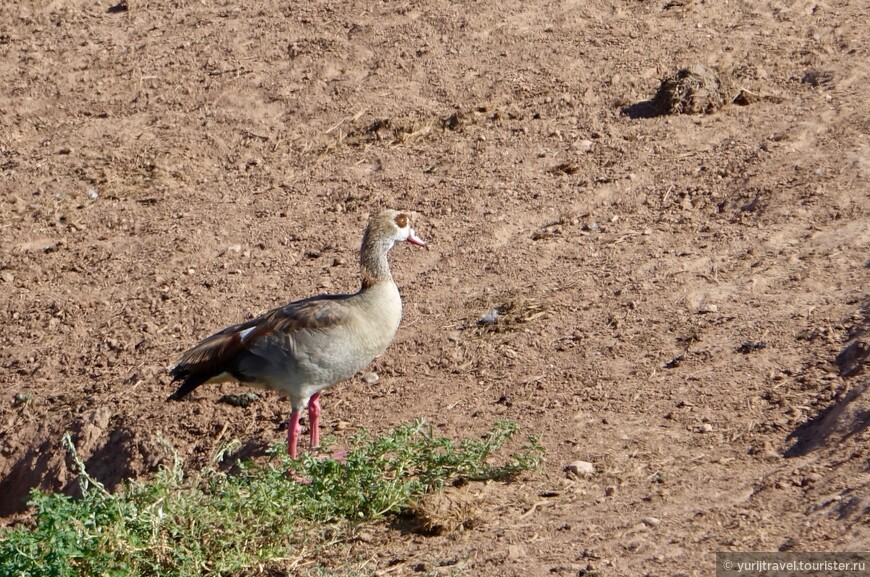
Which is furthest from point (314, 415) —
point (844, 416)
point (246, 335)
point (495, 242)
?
point (844, 416)

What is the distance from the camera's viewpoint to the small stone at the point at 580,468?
6.59 meters

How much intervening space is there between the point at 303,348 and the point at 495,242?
251cm

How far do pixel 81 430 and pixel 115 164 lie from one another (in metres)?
3.73

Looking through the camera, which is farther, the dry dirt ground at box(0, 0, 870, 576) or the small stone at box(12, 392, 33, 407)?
the small stone at box(12, 392, 33, 407)

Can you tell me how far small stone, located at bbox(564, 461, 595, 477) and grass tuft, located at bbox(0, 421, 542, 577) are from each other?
20 centimetres

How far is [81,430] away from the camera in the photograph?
8148 millimetres

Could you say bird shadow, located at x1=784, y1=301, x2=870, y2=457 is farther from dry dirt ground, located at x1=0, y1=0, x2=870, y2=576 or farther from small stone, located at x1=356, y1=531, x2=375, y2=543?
small stone, located at x1=356, y1=531, x2=375, y2=543

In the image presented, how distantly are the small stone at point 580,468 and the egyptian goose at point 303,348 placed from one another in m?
1.55

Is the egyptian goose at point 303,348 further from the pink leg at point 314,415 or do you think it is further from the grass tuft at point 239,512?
the grass tuft at point 239,512

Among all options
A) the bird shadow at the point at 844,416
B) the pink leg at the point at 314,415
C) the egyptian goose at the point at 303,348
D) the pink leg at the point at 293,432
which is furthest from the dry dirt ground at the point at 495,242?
the egyptian goose at the point at 303,348

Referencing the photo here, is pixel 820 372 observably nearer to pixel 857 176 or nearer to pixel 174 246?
pixel 857 176

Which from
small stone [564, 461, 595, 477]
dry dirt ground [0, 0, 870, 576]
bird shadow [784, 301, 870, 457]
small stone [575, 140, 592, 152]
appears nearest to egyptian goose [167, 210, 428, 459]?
dry dirt ground [0, 0, 870, 576]

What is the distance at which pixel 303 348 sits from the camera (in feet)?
24.1

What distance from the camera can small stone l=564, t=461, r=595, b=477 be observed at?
6586 millimetres
